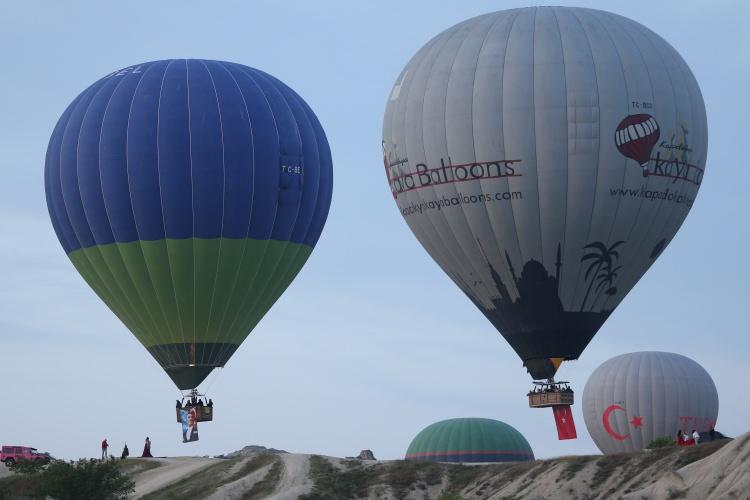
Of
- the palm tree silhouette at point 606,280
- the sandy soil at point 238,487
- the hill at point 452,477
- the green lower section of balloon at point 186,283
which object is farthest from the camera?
the green lower section of balloon at point 186,283

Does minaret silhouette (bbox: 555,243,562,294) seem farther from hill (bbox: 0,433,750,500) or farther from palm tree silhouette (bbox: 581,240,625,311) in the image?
hill (bbox: 0,433,750,500)

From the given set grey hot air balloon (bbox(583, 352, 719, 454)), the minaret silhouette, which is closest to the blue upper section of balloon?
the minaret silhouette

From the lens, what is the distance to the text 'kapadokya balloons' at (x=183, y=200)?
196 ft

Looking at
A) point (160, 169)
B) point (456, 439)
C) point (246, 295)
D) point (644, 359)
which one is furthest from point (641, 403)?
point (160, 169)

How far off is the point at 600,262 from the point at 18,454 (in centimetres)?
2540

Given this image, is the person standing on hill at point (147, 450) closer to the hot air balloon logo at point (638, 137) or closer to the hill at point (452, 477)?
the hill at point (452, 477)

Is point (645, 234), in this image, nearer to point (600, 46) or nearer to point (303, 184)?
point (600, 46)

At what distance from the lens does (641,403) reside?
247 feet

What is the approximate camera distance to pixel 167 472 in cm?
5938

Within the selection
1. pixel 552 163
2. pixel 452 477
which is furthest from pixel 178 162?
pixel 452 477

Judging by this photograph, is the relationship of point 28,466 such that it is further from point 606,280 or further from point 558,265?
point 606,280

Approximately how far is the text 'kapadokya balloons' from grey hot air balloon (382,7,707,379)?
626 centimetres

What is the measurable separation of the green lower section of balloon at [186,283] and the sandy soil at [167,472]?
370 cm

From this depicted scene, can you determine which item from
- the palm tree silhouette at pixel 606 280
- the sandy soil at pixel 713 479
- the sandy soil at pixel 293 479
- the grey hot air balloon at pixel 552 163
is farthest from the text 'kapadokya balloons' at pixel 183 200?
the sandy soil at pixel 713 479
